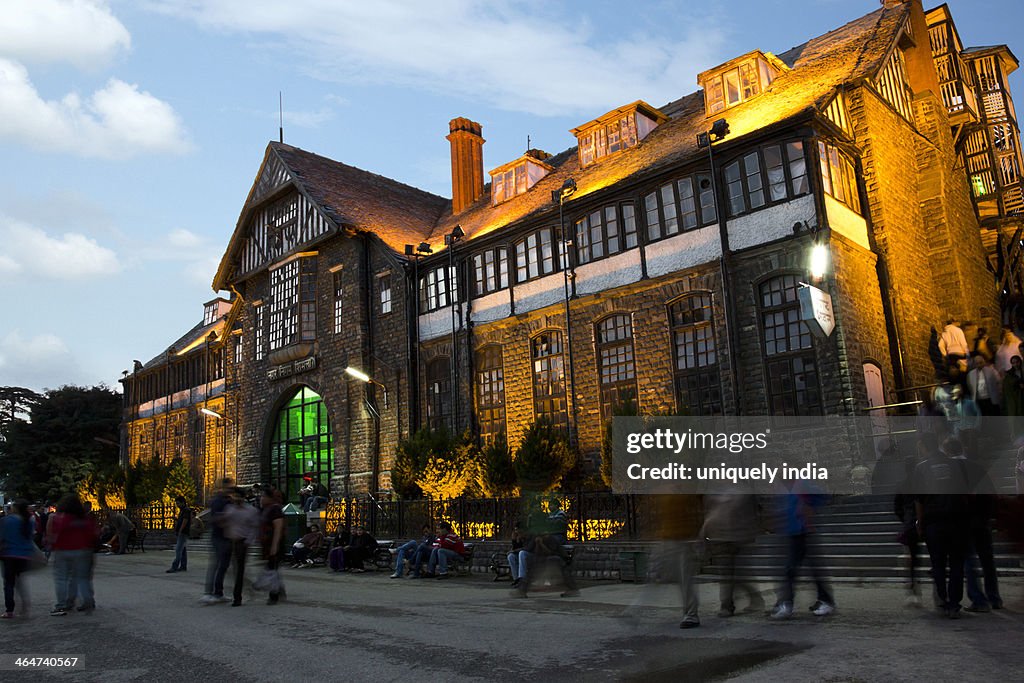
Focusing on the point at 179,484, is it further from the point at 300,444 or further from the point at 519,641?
the point at 519,641

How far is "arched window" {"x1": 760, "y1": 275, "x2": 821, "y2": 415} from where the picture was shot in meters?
16.8

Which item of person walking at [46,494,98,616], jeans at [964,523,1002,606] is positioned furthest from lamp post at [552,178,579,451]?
jeans at [964,523,1002,606]

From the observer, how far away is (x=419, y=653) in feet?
21.9

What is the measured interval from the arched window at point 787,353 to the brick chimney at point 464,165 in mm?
14557

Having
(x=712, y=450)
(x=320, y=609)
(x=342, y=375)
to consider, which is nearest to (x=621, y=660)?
(x=320, y=609)

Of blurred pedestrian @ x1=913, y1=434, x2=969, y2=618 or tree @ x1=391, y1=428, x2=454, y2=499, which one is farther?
tree @ x1=391, y1=428, x2=454, y2=499

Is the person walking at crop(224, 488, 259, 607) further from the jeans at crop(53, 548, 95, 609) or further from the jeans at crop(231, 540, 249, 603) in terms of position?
the jeans at crop(53, 548, 95, 609)

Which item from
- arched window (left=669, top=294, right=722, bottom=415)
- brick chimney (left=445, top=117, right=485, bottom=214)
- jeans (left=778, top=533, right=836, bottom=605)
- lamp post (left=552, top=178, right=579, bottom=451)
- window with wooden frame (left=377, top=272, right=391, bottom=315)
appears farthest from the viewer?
brick chimney (left=445, top=117, right=485, bottom=214)

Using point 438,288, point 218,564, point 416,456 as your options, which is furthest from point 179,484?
point 218,564

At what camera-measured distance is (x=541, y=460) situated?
19.1 meters

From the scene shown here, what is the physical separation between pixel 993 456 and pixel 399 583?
34.2ft

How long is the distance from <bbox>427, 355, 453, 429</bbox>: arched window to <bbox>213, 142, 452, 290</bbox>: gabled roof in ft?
15.1

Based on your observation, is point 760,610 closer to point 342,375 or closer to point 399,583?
point 399,583

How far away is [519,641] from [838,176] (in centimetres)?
1459
